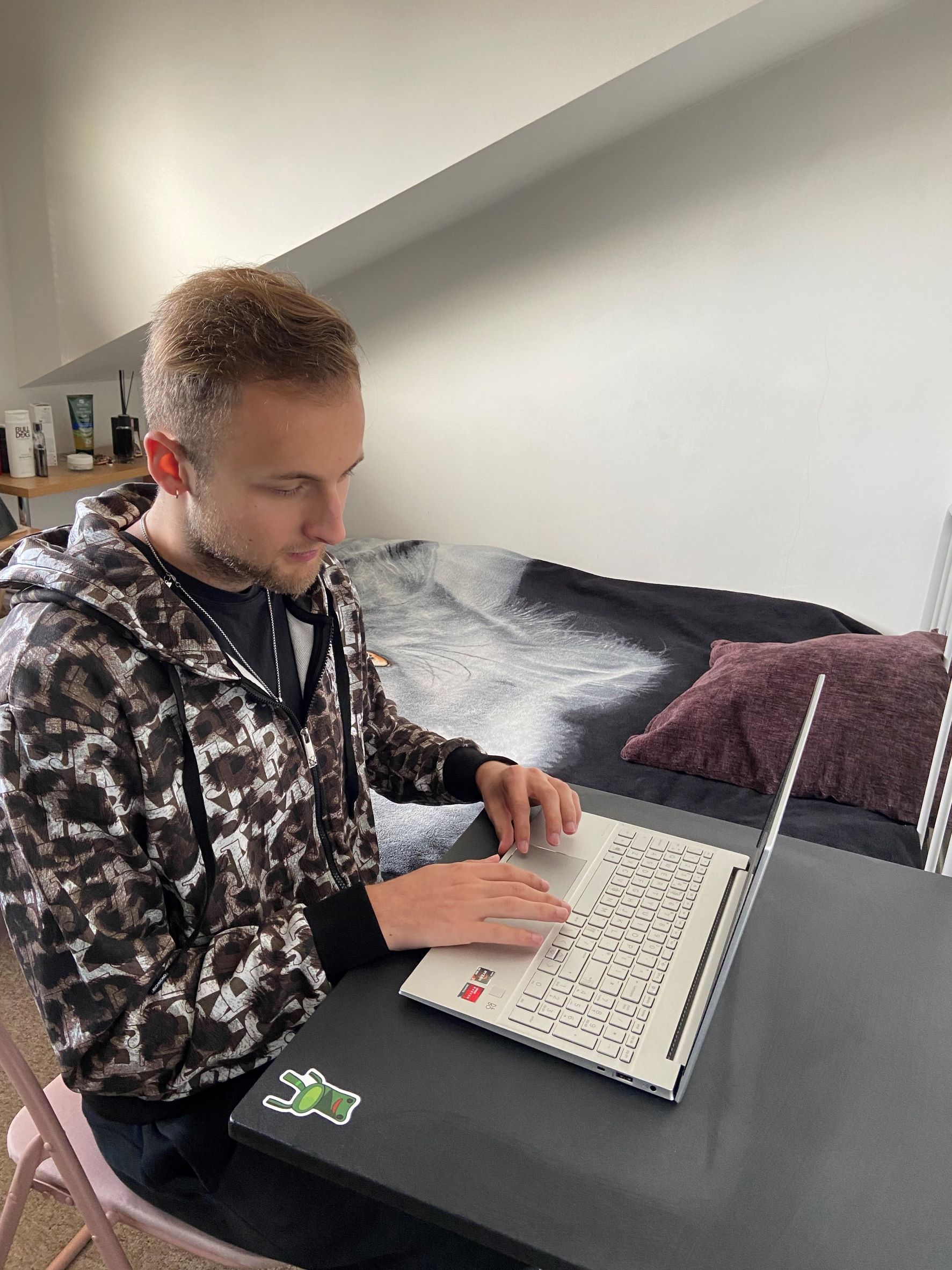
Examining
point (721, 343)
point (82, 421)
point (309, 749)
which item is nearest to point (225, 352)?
point (309, 749)

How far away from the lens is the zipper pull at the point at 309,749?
0.98 metres

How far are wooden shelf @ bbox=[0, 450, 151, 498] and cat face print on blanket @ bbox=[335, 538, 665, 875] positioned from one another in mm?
748

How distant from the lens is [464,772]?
1108 mm

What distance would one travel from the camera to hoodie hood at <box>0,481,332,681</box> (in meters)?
0.82

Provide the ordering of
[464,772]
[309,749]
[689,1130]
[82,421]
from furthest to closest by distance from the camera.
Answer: [82,421]
[464,772]
[309,749]
[689,1130]

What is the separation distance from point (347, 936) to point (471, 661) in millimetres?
1486

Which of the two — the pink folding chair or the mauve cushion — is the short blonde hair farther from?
the mauve cushion

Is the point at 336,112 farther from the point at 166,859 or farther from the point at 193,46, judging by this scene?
the point at 166,859

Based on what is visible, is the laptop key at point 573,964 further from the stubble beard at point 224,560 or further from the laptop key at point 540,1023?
the stubble beard at point 224,560

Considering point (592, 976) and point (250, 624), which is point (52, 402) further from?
point (592, 976)

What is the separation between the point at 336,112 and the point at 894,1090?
7.59 feet

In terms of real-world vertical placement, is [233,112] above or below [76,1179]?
above

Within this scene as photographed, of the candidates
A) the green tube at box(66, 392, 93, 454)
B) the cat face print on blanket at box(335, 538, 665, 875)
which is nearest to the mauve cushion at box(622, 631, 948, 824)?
the cat face print on blanket at box(335, 538, 665, 875)

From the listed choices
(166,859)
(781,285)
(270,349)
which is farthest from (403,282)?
(166,859)
